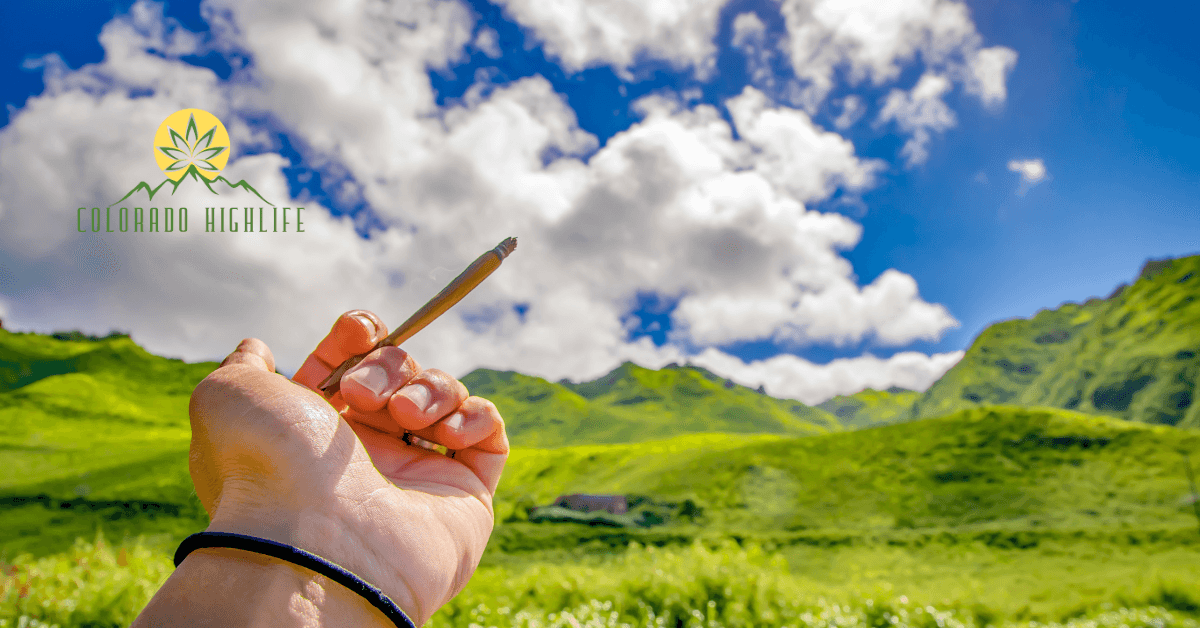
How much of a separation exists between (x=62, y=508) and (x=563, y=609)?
23181 mm

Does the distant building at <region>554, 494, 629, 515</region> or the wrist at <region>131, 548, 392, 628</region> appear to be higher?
the wrist at <region>131, 548, 392, 628</region>

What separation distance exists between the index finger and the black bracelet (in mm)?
829

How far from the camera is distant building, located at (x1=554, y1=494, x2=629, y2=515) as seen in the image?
1712cm

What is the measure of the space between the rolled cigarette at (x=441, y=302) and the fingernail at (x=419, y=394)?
0.62 ft

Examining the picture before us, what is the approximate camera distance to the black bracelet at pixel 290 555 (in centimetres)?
138

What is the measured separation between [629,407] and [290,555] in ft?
320

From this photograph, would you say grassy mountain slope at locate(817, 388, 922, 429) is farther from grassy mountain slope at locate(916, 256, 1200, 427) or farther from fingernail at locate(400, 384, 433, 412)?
fingernail at locate(400, 384, 433, 412)

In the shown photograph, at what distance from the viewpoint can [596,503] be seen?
1730 centimetres

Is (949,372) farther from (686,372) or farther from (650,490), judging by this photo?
(650,490)

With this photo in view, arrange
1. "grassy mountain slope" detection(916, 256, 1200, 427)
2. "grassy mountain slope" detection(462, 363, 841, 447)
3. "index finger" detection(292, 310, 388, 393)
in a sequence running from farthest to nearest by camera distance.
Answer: "grassy mountain slope" detection(462, 363, 841, 447)
"grassy mountain slope" detection(916, 256, 1200, 427)
"index finger" detection(292, 310, 388, 393)

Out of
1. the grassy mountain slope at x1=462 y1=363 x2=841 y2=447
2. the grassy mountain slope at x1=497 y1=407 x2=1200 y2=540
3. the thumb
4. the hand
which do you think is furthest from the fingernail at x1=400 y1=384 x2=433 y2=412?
the grassy mountain slope at x1=462 y1=363 x2=841 y2=447

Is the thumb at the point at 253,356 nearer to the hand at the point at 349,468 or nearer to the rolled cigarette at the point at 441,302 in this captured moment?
the hand at the point at 349,468

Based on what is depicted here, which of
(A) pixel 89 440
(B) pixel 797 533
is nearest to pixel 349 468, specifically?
(B) pixel 797 533

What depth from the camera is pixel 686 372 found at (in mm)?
114375
